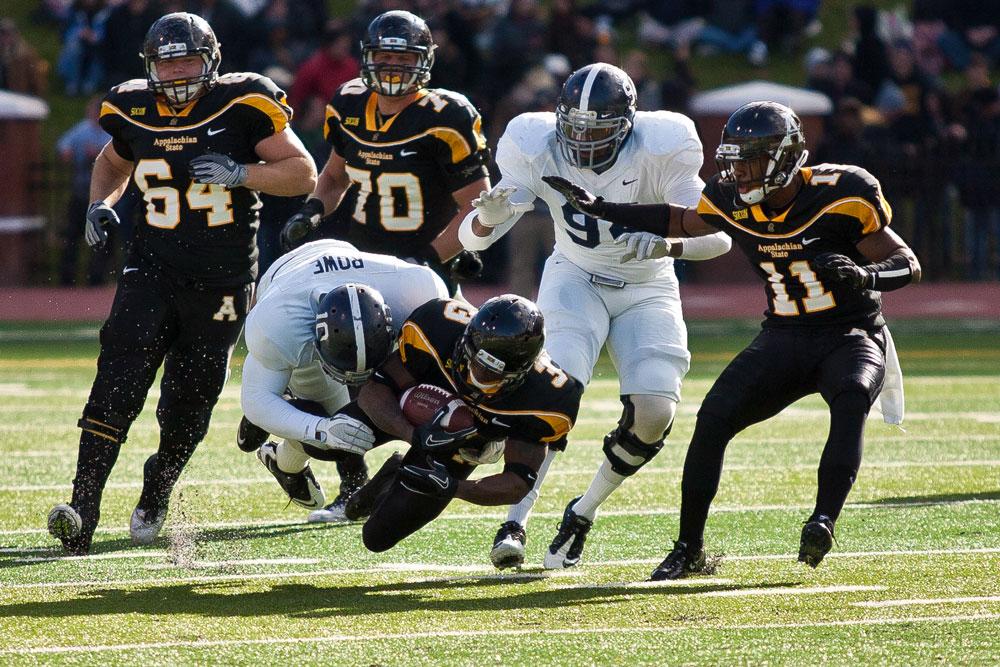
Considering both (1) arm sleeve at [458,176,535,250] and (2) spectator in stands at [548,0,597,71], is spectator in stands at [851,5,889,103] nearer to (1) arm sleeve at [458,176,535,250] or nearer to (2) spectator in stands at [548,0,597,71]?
(2) spectator in stands at [548,0,597,71]

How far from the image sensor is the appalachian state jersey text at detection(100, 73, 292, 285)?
5.82m

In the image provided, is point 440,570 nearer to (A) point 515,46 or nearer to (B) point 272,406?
(B) point 272,406

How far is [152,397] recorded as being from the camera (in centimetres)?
962

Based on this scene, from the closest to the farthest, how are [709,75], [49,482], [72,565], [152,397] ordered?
1. [72,565]
2. [49,482]
3. [152,397]
4. [709,75]

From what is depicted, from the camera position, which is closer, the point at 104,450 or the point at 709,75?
the point at 104,450

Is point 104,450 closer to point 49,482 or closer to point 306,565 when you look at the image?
point 306,565

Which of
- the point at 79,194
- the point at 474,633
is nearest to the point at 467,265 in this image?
the point at 474,633

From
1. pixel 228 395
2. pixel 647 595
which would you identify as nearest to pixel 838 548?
pixel 647 595

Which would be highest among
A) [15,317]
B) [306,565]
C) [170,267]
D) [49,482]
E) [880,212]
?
[880,212]

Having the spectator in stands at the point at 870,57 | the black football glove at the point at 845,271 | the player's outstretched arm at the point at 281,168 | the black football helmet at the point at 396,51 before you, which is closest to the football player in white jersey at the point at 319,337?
the player's outstretched arm at the point at 281,168

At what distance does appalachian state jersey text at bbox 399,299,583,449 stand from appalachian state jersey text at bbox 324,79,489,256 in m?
1.63

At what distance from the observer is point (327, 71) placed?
13875mm

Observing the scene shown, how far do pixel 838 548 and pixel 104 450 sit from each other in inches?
95.7

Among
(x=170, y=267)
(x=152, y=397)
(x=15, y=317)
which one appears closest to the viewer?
(x=170, y=267)
